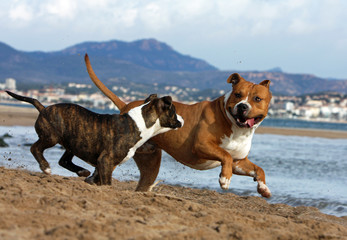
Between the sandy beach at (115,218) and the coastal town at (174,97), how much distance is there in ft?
234

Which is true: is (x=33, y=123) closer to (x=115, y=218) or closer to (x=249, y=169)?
(x=249, y=169)

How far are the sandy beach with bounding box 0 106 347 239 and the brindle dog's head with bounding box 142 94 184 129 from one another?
98 centimetres

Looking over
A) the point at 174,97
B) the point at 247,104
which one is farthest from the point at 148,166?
the point at 174,97

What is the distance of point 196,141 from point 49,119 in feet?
5.69

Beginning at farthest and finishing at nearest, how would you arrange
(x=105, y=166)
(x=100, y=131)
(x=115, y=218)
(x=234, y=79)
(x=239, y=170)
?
1. (x=239, y=170)
2. (x=234, y=79)
3. (x=100, y=131)
4. (x=105, y=166)
5. (x=115, y=218)

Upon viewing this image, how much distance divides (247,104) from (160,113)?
102 centimetres

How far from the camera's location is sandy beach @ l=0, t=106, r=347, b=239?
3518 millimetres

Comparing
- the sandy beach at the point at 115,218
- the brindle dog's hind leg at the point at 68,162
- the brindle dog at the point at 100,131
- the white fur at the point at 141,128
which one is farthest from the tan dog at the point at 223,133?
the sandy beach at the point at 115,218

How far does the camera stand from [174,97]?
89625 millimetres

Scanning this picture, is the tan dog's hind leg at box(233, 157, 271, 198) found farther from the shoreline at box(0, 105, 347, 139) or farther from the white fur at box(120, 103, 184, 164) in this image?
the shoreline at box(0, 105, 347, 139)

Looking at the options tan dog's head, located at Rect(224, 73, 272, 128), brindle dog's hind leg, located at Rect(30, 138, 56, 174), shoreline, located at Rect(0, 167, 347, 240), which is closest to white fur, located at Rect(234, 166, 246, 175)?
tan dog's head, located at Rect(224, 73, 272, 128)

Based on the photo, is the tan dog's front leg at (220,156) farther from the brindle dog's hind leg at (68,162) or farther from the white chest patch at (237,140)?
the brindle dog's hind leg at (68,162)

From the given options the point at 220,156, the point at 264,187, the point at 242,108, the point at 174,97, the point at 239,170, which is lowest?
the point at 264,187

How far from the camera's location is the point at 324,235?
14.2ft
